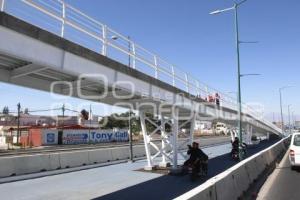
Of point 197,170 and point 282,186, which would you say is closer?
point 282,186

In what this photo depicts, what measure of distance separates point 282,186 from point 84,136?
181ft

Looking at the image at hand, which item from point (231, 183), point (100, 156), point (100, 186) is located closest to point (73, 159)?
point (100, 156)

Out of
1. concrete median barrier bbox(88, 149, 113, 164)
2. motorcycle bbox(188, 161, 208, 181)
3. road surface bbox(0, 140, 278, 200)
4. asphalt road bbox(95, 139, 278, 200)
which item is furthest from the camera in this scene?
concrete median barrier bbox(88, 149, 113, 164)

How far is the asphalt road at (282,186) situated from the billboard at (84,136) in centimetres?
4739

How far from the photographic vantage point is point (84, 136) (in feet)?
220

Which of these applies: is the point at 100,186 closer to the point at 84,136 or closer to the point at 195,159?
the point at 195,159

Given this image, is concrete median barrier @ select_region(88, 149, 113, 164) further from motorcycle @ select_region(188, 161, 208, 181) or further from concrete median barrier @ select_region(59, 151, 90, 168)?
motorcycle @ select_region(188, 161, 208, 181)

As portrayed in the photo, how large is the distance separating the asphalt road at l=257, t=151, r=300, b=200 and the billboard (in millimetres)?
47387

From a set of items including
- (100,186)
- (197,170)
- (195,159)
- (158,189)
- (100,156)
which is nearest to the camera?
(158,189)

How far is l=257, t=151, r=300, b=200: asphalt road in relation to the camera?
12.1 meters

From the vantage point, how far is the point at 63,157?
67.7 ft

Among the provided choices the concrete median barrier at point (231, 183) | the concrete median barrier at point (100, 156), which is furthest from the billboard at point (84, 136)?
the concrete median barrier at point (231, 183)

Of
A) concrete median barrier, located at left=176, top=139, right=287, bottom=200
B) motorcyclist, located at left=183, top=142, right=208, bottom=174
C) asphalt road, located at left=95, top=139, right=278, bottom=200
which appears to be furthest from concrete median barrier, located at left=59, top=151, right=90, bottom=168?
concrete median barrier, located at left=176, top=139, right=287, bottom=200

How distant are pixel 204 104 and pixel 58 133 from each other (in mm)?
41464
